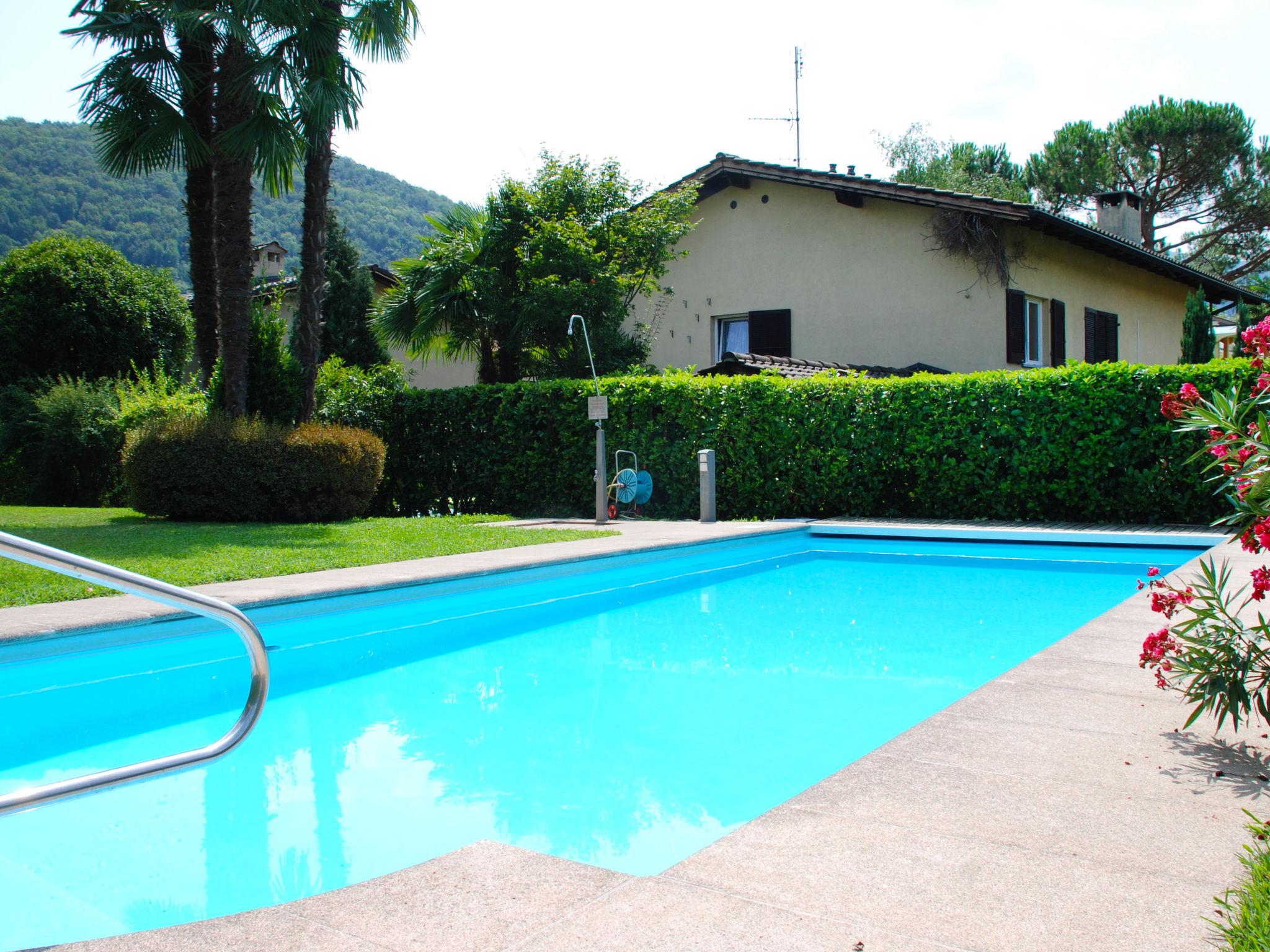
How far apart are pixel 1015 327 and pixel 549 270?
7963 millimetres

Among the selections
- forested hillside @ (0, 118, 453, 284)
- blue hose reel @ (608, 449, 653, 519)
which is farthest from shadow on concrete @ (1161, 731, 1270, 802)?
forested hillside @ (0, 118, 453, 284)

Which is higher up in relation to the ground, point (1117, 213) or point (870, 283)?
point (1117, 213)

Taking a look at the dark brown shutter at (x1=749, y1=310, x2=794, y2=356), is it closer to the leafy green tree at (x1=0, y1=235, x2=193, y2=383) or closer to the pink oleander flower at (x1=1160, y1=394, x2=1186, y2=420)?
the leafy green tree at (x1=0, y1=235, x2=193, y2=383)

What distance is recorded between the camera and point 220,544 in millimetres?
9766

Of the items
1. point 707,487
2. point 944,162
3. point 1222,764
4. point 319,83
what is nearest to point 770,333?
point 707,487

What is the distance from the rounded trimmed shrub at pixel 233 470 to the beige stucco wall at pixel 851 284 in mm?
8523

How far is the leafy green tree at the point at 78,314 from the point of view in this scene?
2042 centimetres

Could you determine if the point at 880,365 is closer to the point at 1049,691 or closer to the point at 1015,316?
the point at 1015,316

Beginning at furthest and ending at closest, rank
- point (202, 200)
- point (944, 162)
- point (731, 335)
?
point (944, 162), point (731, 335), point (202, 200)

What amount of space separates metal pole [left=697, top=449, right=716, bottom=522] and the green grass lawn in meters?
2.07

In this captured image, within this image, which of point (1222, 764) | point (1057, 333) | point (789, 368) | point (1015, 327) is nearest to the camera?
point (1222, 764)

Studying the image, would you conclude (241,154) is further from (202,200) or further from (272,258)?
(272,258)

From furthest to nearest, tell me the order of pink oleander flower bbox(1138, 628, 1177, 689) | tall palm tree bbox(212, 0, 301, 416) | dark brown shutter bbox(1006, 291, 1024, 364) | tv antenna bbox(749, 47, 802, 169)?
tv antenna bbox(749, 47, 802, 169), dark brown shutter bbox(1006, 291, 1024, 364), tall palm tree bbox(212, 0, 301, 416), pink oleander flower bbox(1138, 628, 1177, 689)

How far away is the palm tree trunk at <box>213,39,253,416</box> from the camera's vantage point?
42.0 ft
